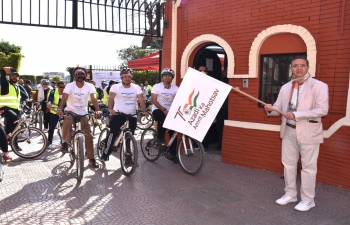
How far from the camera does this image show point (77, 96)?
5.84 meters

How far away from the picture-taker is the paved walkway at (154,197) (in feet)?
12.9

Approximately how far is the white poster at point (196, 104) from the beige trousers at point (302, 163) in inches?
48.9

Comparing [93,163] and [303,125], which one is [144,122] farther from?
[303,125]

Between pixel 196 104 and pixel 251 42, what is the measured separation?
1.87 m

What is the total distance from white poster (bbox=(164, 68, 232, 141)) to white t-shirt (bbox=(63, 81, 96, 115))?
161cm

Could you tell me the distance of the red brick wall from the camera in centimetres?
513

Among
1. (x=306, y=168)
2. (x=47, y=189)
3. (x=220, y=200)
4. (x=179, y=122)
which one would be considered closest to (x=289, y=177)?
(x=306, y=168)

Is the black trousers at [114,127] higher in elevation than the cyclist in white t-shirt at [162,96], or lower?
lower

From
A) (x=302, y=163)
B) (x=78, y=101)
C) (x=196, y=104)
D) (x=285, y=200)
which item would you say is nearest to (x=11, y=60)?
(x=78, y=101)

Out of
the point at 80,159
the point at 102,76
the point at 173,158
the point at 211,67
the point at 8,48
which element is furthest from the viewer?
the point at 8,48

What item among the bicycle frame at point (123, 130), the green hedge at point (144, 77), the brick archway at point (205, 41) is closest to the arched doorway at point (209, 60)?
the brick archway at point (205, 41)

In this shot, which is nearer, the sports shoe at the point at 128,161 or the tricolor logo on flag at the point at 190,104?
the tricolor logo on flag at the point at 190,104

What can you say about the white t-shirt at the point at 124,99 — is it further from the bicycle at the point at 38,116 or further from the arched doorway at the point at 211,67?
the bicycle at the point at 38,116

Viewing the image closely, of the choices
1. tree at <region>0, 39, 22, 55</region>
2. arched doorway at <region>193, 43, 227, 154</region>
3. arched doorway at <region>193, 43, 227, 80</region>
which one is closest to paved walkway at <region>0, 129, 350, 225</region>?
arched doorway at <region>193, 43, 227, 154</region>
